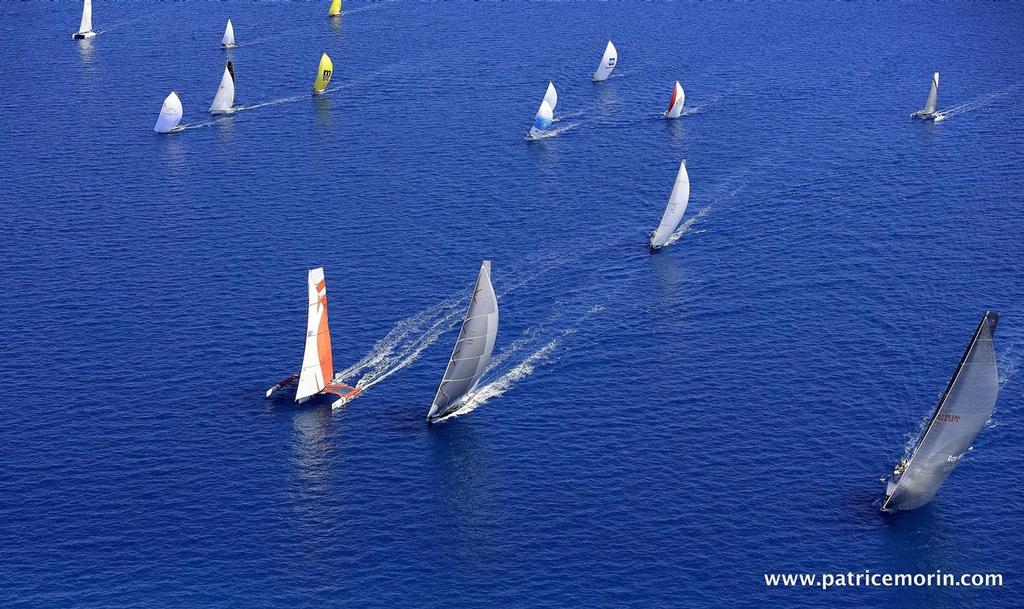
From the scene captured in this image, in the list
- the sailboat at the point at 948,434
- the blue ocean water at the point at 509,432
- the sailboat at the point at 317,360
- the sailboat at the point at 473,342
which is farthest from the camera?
the sailboat at the point at 317,360

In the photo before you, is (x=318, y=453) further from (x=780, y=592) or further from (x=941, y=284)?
(x=941, y=284)

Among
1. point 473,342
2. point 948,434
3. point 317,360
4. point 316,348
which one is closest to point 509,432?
point 473,342

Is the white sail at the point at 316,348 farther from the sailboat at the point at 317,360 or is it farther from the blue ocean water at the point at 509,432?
the blue ocean water at the point at 509,432

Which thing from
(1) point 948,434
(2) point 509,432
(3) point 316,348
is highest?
(3) point 316,348

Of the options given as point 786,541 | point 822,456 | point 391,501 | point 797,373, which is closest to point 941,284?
point 797,373

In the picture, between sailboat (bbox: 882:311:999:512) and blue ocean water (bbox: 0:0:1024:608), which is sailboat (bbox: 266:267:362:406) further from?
sailboat (bbox: 882:311:999:512)

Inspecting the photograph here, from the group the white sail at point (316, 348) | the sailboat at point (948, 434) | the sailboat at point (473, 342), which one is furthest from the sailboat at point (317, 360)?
the sailboat at point (948, 434)

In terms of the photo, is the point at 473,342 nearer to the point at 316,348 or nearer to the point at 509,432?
the point at 509,432
